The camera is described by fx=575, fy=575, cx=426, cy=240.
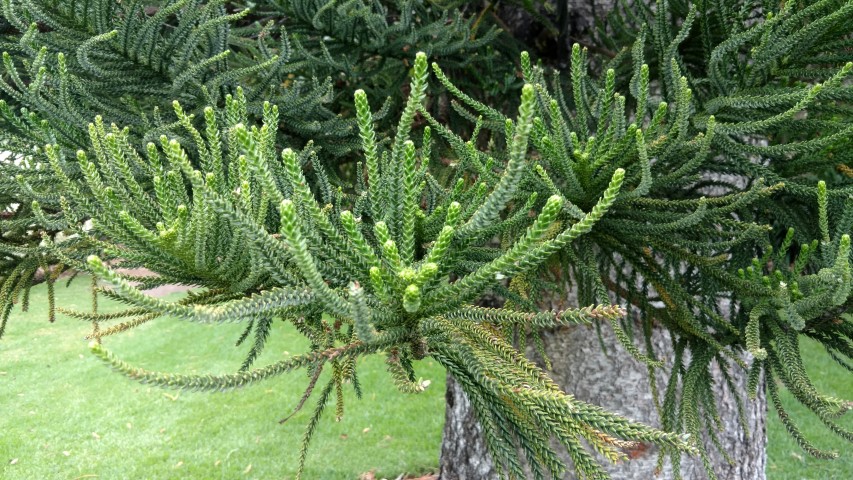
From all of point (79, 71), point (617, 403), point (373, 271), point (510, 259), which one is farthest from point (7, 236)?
point (617, 403)

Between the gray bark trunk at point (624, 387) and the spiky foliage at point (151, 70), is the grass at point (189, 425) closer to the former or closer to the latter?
the gray bark trunk at point (624, 387)

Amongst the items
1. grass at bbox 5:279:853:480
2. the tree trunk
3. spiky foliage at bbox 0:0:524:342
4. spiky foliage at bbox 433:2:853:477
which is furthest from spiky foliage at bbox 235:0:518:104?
grass at bbox 5:279:853:480

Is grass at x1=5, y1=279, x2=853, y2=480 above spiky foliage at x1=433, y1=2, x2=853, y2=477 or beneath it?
beneath

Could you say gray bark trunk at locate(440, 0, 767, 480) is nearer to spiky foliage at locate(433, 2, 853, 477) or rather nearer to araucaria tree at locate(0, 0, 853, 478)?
araucaria tree at locate(0, 0, 853, 478)

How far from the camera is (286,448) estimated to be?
22.9ft

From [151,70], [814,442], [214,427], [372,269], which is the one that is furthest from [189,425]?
[372,269]

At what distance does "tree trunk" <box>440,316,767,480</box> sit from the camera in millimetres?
3576

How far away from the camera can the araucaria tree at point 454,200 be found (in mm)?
973

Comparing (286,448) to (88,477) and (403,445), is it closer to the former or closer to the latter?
(403,445)

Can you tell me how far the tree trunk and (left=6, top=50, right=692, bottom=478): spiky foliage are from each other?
257 cm

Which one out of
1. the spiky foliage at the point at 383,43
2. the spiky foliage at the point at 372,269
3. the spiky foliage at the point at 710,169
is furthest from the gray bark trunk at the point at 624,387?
the spiky foliage at the point at 372,269

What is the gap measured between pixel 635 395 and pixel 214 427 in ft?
19.3

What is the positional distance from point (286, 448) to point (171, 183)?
640cm

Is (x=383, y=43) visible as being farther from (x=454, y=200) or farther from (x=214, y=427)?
(x=214, y=427)
